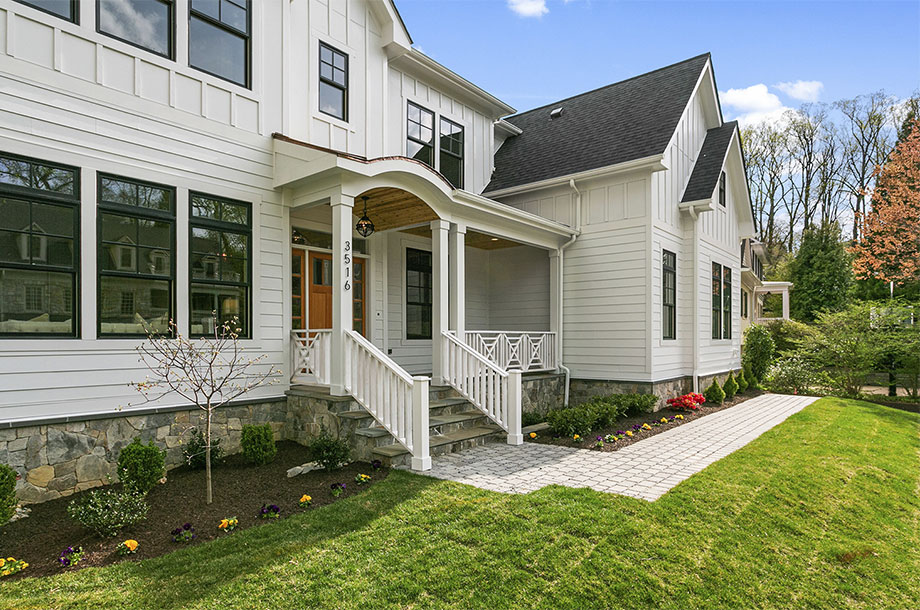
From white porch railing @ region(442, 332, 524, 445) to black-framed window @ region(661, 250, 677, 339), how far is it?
→ 15.0 ft

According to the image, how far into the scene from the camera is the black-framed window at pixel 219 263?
22.0ft

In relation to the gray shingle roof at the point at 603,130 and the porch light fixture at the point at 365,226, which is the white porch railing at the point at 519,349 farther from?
the gray shingle roof at the point at 603,130

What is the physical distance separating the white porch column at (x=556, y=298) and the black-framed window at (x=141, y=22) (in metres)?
7.57

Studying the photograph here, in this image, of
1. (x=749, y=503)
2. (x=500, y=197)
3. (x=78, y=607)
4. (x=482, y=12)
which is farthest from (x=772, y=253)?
(x=78, y=607)

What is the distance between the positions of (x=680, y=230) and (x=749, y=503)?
785cm

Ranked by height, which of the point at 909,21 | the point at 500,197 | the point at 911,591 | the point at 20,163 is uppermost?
the point at 909,21

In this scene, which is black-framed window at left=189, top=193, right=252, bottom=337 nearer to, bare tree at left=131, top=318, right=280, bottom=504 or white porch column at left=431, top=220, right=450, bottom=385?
bare tree at left=131, top=318, right=280, bottom=504

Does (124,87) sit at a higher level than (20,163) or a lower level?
higher

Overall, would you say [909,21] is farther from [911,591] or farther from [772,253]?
[772,253]

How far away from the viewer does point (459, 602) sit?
3.47 metres

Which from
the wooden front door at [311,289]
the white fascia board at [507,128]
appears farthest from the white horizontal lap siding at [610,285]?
the wooden front door at [311,289]

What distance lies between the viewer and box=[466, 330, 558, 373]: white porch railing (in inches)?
371

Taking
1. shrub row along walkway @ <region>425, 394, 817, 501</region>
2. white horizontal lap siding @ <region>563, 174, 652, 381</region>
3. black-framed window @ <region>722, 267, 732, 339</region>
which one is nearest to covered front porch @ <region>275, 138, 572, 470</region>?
white horizontal lap siding @ <region>563, 174, 652, 381</region>

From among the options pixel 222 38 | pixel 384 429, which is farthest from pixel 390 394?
pixel 222 38
